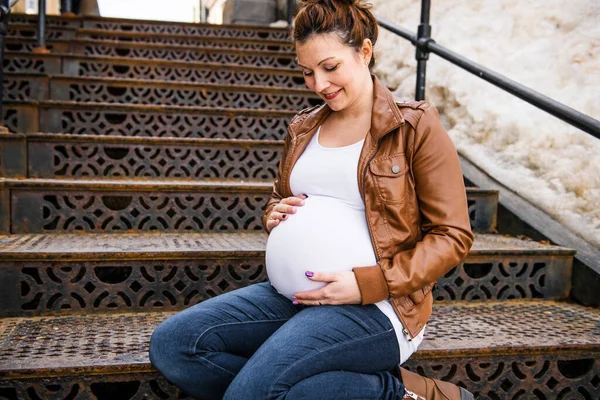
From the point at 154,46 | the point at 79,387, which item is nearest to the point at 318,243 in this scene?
the point at 79,387

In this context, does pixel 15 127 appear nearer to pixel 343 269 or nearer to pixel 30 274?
pixel 30 274

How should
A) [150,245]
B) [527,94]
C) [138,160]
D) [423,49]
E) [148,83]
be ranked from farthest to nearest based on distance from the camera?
[148,83]
[423,49]
[138,160]
[527,94]
[150,245]

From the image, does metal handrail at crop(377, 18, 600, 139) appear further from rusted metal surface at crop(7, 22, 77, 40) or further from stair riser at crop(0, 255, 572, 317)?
rusted metal surface at crop(7, 22, 77, 40)

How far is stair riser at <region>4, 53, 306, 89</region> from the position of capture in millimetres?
3945

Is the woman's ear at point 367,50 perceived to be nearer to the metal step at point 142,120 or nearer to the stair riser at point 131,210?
the stair riser at point 131,210

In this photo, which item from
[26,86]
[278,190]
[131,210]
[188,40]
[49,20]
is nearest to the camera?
[278,190]

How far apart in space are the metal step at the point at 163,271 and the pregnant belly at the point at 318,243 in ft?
2.19

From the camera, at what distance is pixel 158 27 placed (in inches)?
195

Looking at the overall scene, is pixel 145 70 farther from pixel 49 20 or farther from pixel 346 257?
pixel 346 257

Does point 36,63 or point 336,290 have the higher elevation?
point 36,63

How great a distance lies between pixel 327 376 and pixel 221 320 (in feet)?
1.10

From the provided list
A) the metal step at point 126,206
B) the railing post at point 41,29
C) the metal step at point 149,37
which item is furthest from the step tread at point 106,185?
the metal step at point 149,37

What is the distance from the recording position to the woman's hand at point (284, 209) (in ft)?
5.36

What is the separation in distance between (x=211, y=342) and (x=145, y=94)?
2509 mm
